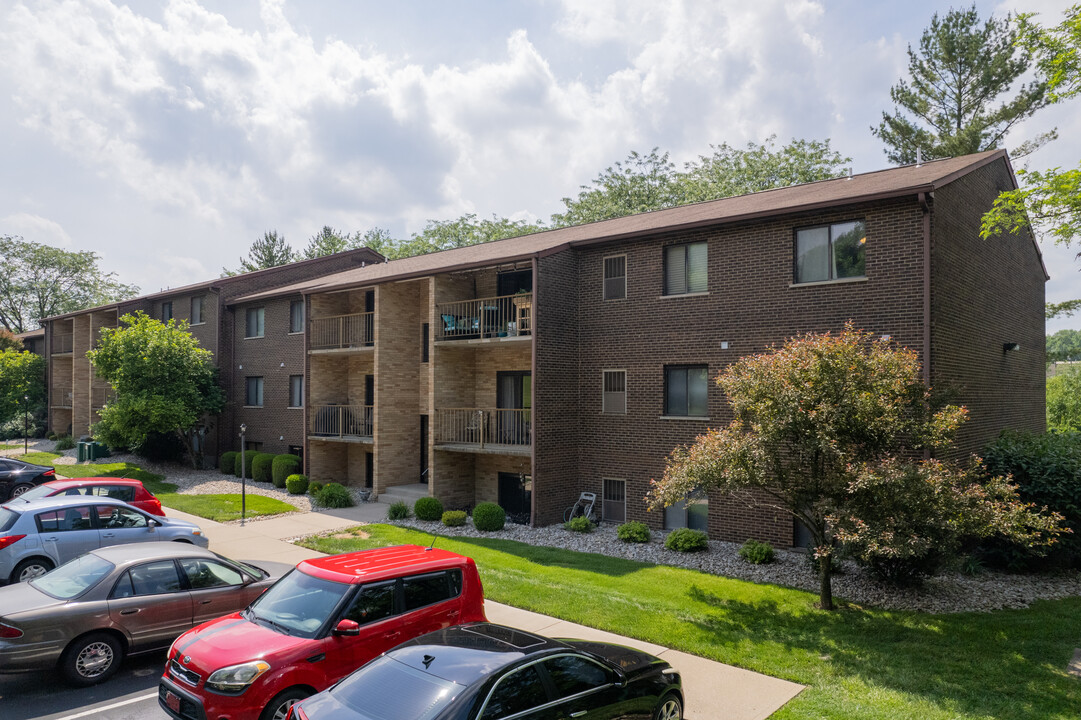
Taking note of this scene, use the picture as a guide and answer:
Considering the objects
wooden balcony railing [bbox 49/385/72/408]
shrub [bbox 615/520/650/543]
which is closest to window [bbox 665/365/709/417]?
shrub [bbox 615/520/650/543]

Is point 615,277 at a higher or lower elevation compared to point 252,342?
higher

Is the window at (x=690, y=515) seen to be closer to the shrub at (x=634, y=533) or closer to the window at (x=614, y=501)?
the shrub at (x=634, y=533)

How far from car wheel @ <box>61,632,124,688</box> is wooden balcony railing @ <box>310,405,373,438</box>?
15093 millimetres

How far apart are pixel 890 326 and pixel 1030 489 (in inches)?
158

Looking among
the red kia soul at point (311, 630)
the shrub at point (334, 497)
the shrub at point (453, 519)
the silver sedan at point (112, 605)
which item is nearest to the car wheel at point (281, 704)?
the red kia soul at point (311, 630)

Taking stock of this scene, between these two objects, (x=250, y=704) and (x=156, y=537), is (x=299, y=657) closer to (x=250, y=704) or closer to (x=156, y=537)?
(x=250, y=704)

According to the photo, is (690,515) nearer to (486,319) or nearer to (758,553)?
(758,553)

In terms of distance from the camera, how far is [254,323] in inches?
1081

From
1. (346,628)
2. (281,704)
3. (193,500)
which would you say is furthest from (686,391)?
(193,500)

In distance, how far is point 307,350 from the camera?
2294 cm

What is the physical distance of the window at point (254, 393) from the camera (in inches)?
1061

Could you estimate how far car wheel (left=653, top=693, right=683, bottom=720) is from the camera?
19.4ft

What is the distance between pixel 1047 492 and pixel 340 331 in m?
20.0

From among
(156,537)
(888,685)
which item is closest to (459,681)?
(888,685)
